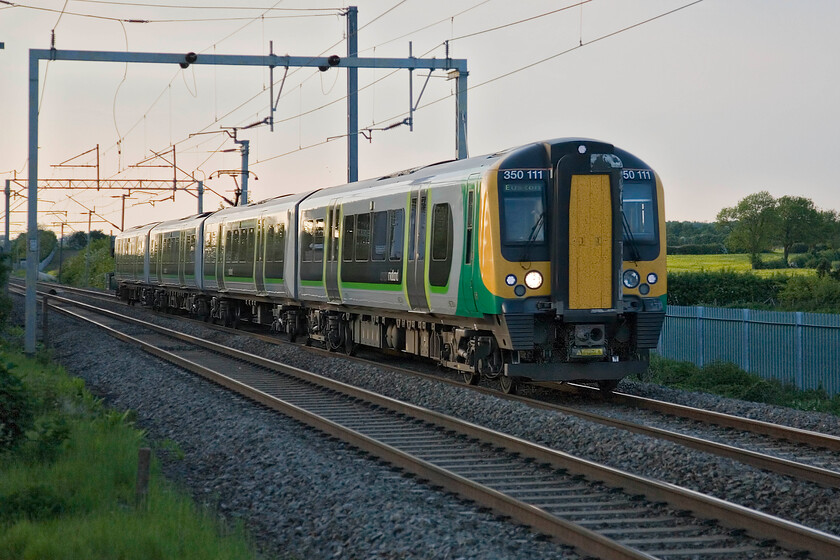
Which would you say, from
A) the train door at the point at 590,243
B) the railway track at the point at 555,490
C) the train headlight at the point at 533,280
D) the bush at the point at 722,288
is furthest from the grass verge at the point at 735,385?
the bush at the point at 722,288

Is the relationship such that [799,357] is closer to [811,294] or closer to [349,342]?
[349,342]

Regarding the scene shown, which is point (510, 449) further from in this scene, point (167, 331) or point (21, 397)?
point (167, 331)

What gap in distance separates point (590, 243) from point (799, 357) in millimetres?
6000

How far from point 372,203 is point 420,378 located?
3.45 meters

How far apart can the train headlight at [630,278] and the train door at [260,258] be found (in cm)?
1300

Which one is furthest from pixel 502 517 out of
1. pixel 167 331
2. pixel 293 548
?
pixel 167 331

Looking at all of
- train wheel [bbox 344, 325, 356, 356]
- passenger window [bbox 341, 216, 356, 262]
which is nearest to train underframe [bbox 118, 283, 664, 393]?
passenger window [bbox 341, 216, 356, 262]

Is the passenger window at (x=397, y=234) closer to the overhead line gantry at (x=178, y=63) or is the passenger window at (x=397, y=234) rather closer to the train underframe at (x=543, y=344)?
the train underframe at (x=543, y=344)

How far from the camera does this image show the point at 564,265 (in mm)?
13188

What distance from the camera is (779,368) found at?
58.3 feet

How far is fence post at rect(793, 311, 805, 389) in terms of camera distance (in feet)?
56.5

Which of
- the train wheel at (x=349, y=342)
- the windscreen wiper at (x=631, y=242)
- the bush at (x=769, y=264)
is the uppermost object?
the bush at (x=769, y=264)

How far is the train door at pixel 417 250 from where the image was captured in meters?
15.3

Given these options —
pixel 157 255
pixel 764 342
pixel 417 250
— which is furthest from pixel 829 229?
pixel 417 250
